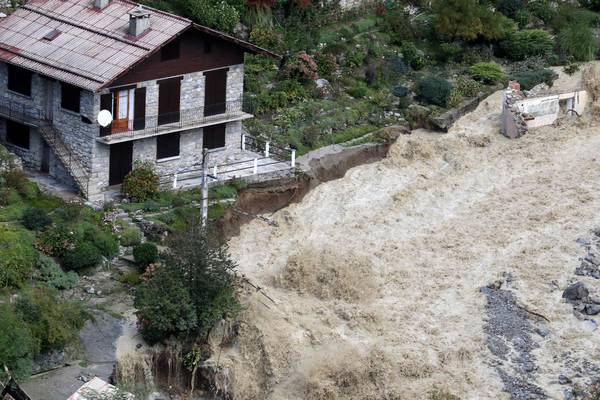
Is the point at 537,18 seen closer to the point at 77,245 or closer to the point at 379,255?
the point at 379,255

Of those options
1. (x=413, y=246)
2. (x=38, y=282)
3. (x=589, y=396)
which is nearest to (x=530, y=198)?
(x=413, y=246)

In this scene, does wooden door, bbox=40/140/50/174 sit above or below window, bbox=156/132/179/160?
below

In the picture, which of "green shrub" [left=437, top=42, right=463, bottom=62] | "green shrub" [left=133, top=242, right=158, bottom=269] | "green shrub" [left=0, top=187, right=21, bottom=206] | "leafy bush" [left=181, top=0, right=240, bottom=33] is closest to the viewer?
"green shrub" [left=133, top=242, right=158, bottom=269]

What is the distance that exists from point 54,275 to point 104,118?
8666 millimetres

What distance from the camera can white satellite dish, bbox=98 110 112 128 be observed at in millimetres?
64875

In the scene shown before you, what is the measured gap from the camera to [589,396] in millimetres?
54781

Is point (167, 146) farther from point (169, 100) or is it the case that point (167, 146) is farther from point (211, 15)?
point (211, 15)

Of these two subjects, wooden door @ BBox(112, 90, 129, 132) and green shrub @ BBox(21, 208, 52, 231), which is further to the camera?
wooden door @ BBox(112, 90, 129, 132)

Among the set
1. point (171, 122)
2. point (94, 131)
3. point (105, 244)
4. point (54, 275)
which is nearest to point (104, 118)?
point (94, 131)

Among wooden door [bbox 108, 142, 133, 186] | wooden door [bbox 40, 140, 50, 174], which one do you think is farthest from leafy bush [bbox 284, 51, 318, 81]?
wooden door [bbox 40, 140, 50, 174]

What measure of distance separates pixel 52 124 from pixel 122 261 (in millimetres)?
8391

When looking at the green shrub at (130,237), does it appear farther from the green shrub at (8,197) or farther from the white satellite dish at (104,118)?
the white satellite dish at (104,118)

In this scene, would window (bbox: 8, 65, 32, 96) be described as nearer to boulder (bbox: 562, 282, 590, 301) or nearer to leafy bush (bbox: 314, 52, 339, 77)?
leafy bush (bbox: 314, 52, 339, 77)

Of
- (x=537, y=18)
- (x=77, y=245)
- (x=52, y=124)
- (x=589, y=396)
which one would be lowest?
(x=589, y=396)
